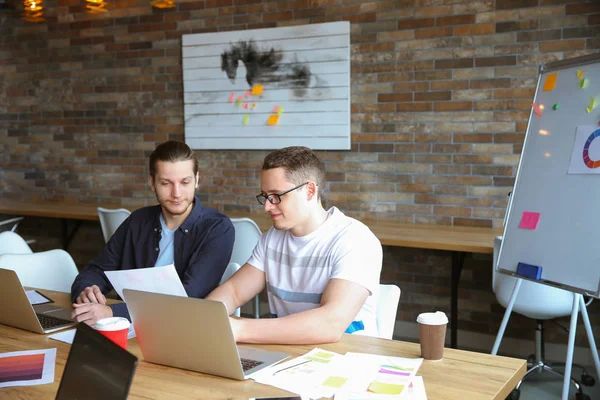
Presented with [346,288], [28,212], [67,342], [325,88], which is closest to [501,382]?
[346,288]

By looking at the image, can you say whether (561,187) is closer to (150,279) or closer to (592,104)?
(592,104)

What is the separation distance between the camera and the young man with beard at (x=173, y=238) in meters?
2.50

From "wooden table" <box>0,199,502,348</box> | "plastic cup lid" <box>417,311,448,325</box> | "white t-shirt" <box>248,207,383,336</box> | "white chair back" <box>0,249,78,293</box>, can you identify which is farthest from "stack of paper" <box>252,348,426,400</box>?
"wooden table" <box>0,199,502,348</box>

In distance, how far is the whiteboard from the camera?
8.34 feet

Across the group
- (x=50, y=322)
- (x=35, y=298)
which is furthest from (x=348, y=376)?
(x=35, y=298)

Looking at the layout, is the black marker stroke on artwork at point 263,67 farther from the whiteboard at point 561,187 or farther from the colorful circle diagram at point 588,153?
the colorful circle diagram at point 588,153

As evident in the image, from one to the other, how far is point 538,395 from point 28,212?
12.3ft

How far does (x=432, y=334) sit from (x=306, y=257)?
580 mm

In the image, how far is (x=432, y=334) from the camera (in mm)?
1684

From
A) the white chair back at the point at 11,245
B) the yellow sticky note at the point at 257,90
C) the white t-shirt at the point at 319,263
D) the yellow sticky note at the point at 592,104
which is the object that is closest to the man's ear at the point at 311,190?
the white t-shirt at the point at 319,263

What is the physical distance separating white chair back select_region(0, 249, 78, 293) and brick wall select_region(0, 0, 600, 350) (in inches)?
77.1

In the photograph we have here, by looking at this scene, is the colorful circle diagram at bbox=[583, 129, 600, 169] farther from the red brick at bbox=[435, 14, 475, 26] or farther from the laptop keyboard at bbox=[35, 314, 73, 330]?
the laptop keyboard at bbox=[35, 314, 73, 330]

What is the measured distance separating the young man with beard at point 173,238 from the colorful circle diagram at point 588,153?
4.62ft

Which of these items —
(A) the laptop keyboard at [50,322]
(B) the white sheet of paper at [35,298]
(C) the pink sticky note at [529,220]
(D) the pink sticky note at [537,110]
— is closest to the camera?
(A) the laptop keyboard at [50,322]
